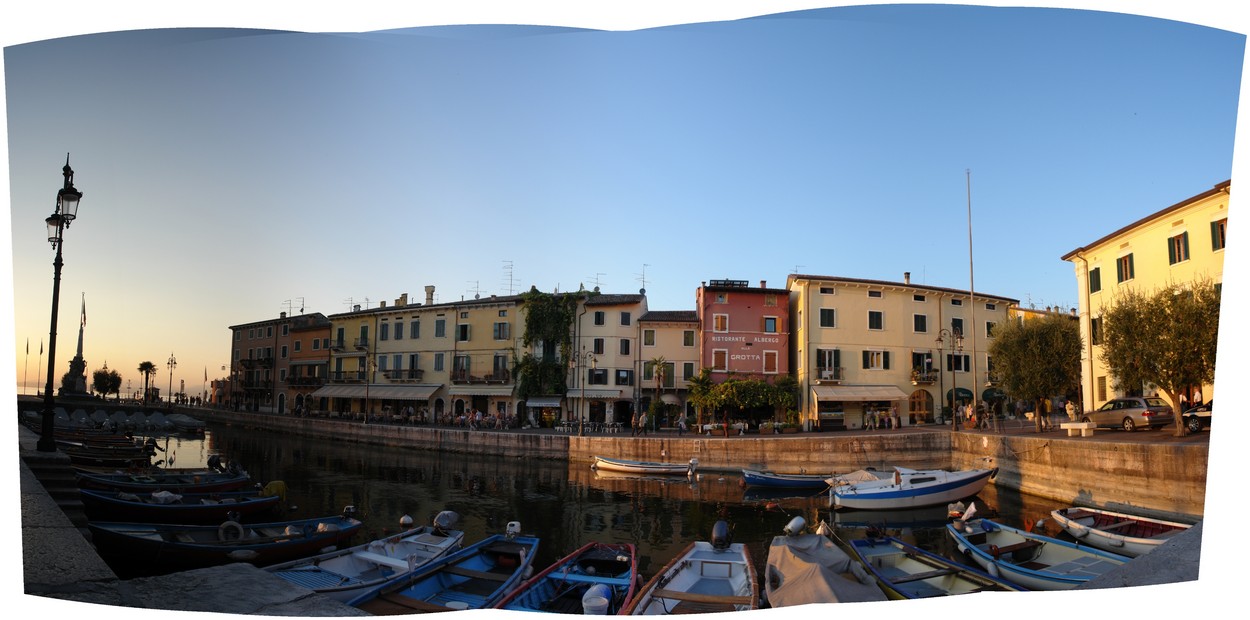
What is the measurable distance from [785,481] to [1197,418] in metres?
13.2

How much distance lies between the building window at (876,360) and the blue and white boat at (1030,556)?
2275 centimetres

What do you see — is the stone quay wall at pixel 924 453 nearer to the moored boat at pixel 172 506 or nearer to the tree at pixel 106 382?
the moored boat at pixel 172 506

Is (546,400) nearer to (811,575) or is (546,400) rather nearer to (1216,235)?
(1216,235)

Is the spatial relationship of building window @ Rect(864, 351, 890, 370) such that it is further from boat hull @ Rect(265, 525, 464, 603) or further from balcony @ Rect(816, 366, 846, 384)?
boat hull @ Rect(265, 525, 464, 603)

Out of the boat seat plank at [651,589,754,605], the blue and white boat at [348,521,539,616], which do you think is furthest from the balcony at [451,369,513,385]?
the boat seat plank at [651,589,754,605]

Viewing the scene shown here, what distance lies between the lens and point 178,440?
1940 inches

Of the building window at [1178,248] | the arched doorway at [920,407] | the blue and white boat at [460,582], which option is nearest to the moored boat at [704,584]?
the blue and white boat at [460,582]

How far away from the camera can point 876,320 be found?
39.3 meters

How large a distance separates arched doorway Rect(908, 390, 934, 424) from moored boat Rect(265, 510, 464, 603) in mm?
32283

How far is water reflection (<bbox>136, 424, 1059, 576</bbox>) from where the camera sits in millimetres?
18953

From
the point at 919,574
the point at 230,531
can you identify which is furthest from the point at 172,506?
the point at 919,574

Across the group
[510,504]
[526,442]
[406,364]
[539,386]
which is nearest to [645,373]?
[539,386]

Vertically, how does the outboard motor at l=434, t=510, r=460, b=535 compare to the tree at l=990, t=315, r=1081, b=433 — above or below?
below

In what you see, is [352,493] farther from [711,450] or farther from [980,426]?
[980,426]
